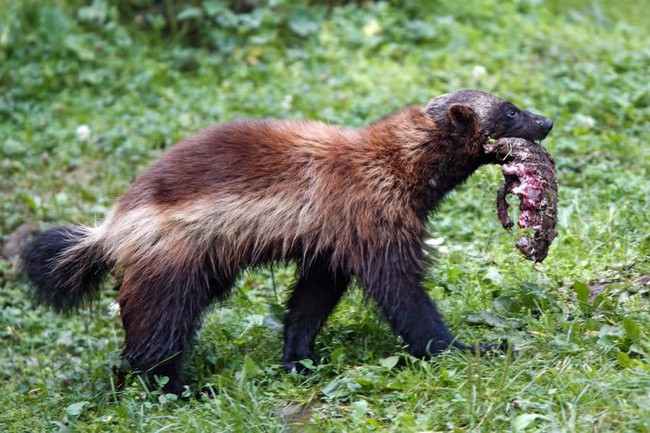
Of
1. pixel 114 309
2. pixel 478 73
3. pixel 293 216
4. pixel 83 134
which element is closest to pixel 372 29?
pixel 478 73

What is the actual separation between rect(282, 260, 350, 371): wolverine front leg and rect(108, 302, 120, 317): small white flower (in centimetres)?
145

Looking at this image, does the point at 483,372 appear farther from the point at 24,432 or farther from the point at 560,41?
the point at 560,41

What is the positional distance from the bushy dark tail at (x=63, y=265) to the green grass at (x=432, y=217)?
474 mm

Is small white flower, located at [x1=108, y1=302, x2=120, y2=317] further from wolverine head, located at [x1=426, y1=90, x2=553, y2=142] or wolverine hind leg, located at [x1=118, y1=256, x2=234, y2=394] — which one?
wolverine head, located at [x1=426, y1=90, x2=553, y2=142]

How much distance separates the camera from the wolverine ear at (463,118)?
16.4 ft

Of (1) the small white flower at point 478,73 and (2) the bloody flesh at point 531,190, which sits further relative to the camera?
(1) the small white flower at point 478,73

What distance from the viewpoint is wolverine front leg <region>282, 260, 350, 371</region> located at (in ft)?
17.0

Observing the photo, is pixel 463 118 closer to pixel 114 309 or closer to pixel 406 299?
pixel 406 299

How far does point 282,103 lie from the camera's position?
28.5 ft

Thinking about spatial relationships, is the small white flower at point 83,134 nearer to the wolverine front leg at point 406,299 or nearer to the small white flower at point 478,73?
the small white flower at point 478,73

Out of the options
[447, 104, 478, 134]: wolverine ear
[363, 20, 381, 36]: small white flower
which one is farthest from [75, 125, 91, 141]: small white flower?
[447, 104, 478, 134]: wolverine ear

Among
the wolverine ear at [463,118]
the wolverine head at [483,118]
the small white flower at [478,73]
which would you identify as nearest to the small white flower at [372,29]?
the small white flower at [478,73]

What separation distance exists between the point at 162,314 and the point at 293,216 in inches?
33.3

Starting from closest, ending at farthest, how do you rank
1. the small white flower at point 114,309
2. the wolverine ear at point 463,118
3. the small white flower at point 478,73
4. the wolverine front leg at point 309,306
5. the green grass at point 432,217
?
1. the green grass at point 432,217
2. the wolverine ear at point 463,118
3. the wolverine front leg at point 309,306
4. the small white flower at point 114,309
5. the small white flower at point 478,73
